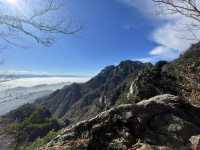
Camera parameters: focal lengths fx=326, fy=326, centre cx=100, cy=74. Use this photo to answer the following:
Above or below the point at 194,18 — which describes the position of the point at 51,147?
below

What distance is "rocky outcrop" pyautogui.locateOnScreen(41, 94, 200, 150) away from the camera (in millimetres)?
8820

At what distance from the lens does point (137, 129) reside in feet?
30.8

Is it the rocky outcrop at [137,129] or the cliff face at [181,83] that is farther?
the cliff face at [181,83]

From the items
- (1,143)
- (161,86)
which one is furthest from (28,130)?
(161,86)

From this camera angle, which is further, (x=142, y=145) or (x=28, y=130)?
(x=28, y=130)

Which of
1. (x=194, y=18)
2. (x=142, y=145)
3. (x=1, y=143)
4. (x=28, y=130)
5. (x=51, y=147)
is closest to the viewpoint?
(x=142, y=145)

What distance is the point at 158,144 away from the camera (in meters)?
8.72

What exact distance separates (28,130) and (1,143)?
4563 mm

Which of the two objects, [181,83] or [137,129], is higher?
[181,83]

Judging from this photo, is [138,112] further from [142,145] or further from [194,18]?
[194,18]

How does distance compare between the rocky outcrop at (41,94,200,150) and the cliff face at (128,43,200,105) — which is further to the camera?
the cliff face at (128,43,200,105)

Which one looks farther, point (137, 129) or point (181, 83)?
point (181, 83)

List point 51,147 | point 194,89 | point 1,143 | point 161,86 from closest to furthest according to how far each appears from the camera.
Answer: point 51,147, point 194,89, point 161,86, point 1,143

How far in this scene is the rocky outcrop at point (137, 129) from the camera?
28.9 ft
